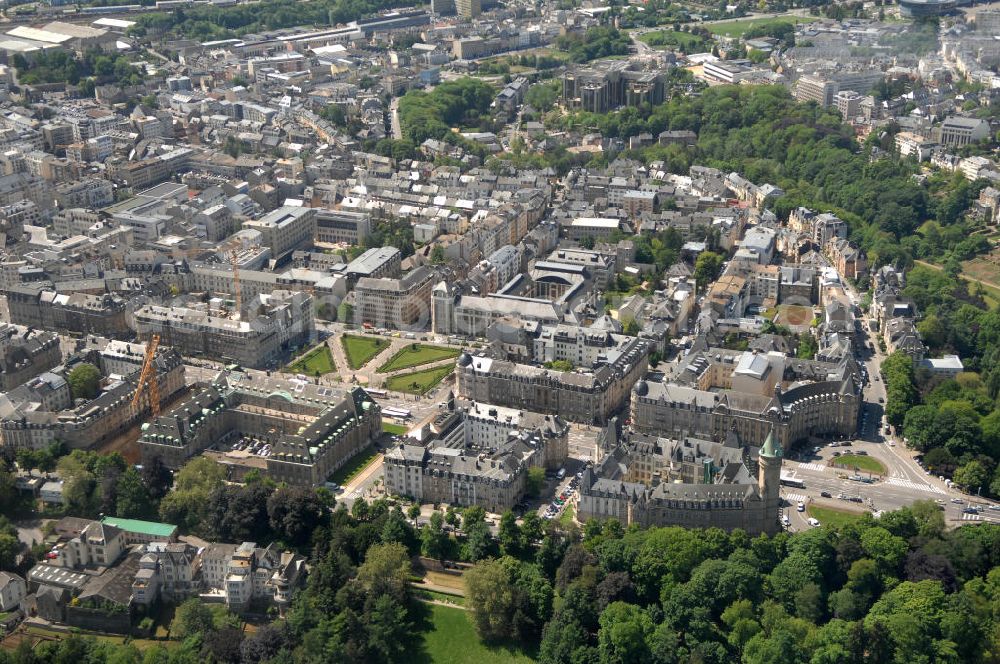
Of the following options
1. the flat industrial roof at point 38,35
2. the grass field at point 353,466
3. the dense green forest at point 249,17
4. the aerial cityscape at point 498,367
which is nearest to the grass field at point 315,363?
the aerial cityscape at point 498,367

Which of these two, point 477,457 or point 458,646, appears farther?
point 477,457

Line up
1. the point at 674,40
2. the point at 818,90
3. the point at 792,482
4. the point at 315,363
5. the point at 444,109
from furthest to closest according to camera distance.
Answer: the point at 674,40 → the point at 818,90 → the point at 444,109 → the point at 315,363 → the point at 792,482

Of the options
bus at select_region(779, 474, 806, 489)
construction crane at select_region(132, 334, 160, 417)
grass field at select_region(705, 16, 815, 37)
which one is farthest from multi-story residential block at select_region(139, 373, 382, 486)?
grass field at select_region(705, 16, 815, 37)

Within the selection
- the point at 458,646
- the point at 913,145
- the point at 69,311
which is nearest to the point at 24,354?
the point at 69,311

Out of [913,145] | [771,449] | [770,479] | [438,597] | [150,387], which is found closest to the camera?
[438,597]

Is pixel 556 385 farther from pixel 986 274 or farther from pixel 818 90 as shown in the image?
pixel 818 90

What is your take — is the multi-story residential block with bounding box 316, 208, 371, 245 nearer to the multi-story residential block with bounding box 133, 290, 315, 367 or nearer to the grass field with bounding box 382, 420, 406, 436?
the multi-story residential block with bounding box 133, 290, 315, 367

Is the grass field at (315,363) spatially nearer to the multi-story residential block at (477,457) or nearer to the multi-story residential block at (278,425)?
the multi-story residential block at (278,425)

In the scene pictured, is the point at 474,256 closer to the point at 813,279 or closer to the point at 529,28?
the point at 813,279
